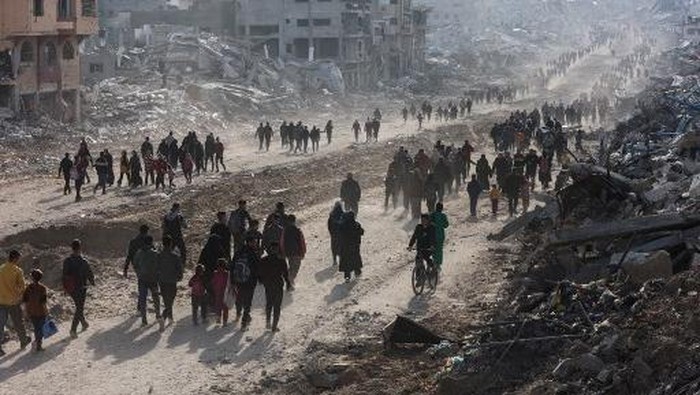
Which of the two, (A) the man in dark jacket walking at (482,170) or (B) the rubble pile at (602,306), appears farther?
(A) the man in dark jacket walking at (482,170)

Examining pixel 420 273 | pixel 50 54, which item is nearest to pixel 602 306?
pixel 420 273

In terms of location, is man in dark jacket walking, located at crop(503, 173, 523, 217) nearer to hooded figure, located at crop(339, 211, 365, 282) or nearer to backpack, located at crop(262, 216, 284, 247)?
hooded figure, located at crop(339, 211, 365, 282)

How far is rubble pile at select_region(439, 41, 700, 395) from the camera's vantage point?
28.1 feet

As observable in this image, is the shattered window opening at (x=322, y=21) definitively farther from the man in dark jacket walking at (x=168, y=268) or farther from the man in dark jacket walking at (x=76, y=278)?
the man in dark jacket walking at (x=76, y=278)

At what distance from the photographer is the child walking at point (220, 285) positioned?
13.0 m

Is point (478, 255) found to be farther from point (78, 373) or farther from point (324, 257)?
point (78, 373)

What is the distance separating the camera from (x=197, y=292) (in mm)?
13055

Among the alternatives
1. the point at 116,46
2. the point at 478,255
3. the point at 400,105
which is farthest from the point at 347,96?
the point at 478,255

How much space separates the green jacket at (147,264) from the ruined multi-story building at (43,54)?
90.3 ft

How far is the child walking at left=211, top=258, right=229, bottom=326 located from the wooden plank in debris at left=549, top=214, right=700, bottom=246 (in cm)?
453

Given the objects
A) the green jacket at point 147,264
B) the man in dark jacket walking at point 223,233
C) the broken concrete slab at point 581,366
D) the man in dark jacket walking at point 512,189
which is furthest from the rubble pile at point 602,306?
the man in dark jacket walking at point 512,189

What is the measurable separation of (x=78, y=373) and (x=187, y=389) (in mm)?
1427

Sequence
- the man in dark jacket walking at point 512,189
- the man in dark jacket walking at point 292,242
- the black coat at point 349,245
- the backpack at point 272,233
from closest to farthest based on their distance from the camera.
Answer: the man in dark jacket walking at point 292,242 < the backpack at point 272,233 < the black coat at point 349,245 < the man in dark jacket walking at point 512,189

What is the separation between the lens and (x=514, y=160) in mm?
25391
